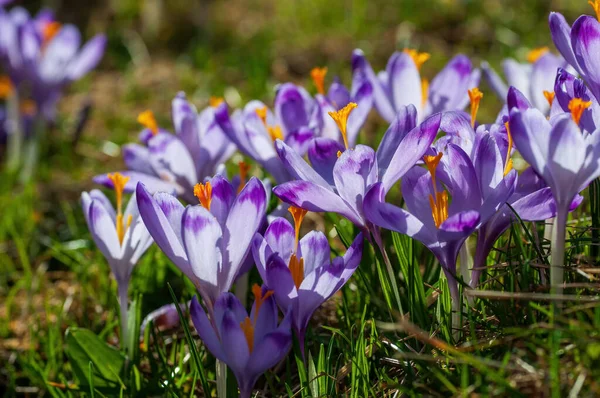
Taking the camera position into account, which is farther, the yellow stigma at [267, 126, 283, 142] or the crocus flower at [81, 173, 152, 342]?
the yellow stigma at [267, 126, 283, 142]

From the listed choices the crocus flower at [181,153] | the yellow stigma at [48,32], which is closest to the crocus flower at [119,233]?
the crocus flower at [181,153]

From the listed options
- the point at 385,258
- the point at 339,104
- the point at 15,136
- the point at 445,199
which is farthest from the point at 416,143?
the point at 15,136

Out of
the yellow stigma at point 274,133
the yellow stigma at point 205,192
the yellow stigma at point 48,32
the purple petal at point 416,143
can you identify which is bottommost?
the yellow stigma at point 205,192

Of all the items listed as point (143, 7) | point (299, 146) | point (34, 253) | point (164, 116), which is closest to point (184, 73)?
point (164, 116)

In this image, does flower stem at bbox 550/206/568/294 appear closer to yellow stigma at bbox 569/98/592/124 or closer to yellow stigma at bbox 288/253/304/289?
yellow stigma at bbox 569/98/592/124

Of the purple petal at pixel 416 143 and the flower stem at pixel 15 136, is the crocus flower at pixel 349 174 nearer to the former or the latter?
the purple petal at pixel 416 143

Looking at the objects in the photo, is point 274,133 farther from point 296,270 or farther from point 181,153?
point 296,270

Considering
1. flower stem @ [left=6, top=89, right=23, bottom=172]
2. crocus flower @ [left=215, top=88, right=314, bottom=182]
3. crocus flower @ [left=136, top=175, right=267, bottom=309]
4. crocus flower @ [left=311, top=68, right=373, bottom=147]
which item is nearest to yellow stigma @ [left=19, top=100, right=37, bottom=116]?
flower stem @ [left=6, top=89, right=23, bottom=172]
